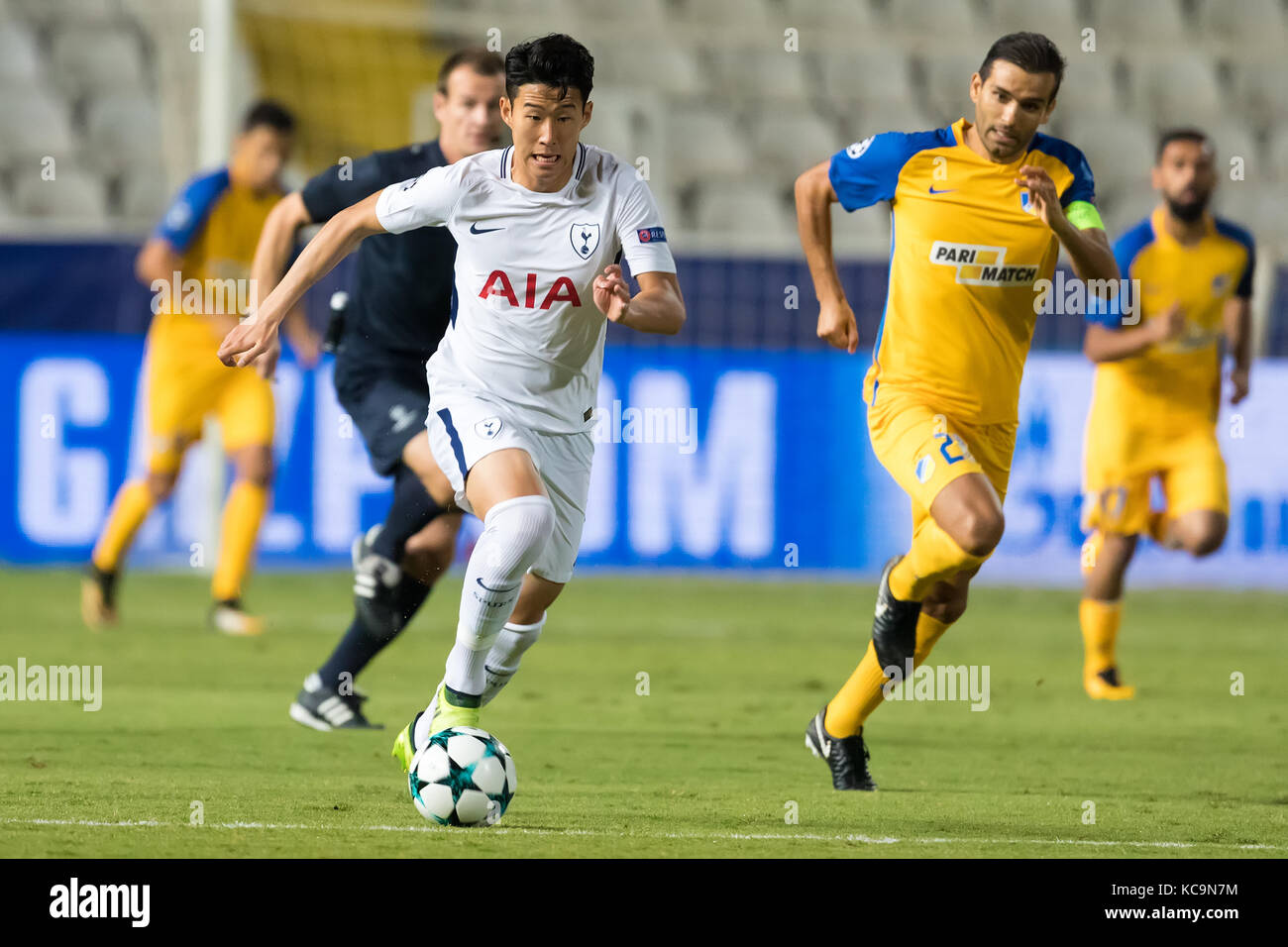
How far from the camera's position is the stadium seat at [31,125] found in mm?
15070

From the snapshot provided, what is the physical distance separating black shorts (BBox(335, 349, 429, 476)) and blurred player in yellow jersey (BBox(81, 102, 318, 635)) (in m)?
3.04

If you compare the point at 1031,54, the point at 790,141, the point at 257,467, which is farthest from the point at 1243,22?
the point at 1031,54

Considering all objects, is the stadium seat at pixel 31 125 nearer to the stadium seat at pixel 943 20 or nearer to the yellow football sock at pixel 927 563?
the stadium seat at pixel 943 20

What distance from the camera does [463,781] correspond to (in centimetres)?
464

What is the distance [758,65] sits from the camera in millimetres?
15969

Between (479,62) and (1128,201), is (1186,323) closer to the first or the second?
(479,62)

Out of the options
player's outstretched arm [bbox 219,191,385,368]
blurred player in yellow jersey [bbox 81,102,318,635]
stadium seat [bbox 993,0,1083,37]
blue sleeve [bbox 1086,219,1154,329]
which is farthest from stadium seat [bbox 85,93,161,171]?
player's outstretched arm [bbox 219,191,385,368]

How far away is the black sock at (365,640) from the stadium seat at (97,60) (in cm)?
1020

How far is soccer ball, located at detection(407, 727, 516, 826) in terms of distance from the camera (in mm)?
4633

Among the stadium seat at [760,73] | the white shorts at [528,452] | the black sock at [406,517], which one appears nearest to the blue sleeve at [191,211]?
the black sock at [406,517]

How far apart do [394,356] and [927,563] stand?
85.2 inches

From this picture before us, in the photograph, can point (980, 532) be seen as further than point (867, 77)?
No

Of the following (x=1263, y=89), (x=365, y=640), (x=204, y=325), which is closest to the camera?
(x=365, y=640)

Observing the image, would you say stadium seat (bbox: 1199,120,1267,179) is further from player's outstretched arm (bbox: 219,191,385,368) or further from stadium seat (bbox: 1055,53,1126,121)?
player's outstretched arm (bbox: 219,191,385,368)
